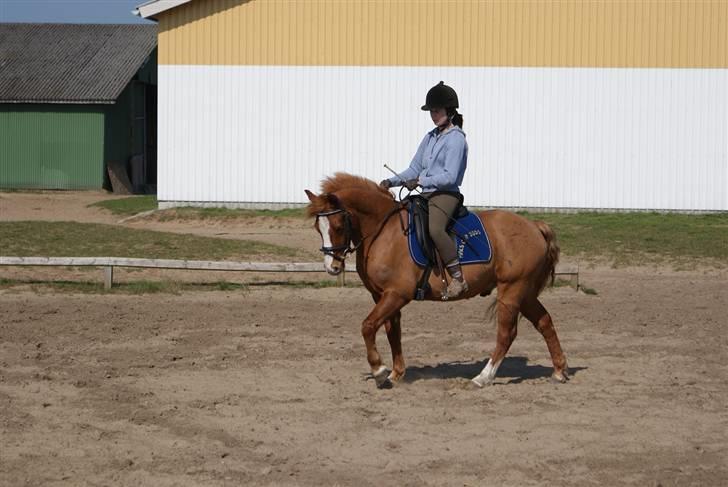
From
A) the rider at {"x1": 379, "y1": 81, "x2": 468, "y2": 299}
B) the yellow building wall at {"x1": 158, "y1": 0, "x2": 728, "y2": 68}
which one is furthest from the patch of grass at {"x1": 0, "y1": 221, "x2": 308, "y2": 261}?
the rider at {"x1": 379, "y1": 81, "x2": 468, "y2": 299}

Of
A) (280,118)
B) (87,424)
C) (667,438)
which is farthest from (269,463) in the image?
(280,118)

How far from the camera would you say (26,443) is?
759 centimetres

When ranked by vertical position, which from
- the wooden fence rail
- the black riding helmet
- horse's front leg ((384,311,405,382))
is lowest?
horse's front leg ((384,311,405,382))

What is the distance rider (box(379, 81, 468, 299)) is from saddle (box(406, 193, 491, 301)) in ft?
0.24

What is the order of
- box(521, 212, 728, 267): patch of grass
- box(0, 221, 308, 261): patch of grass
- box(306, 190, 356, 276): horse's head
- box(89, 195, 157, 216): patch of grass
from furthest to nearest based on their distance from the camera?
box(89, 195, 157, 216): patch of grass
box(521, 212, 728, 267): patch of grass
box(0, 221, 308, 261): patch of grass
box(306, 190, 356, 276): horse's head

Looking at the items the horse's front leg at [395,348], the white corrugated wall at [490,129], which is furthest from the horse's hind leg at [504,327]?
the white corrugated wall at [490,129]

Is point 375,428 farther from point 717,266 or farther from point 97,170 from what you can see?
point 97,170

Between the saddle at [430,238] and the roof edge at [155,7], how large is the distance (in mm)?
Result: 18890

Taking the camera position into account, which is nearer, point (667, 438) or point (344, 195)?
point (667, 438)

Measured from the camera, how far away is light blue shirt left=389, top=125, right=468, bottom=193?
9.49 meters

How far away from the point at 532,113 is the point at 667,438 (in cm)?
2044

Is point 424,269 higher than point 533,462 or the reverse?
higher

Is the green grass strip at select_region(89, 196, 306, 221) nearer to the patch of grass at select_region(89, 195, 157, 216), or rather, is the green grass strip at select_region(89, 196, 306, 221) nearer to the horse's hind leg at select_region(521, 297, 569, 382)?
the patch of grass at select_region(89, 195, 157, 216)

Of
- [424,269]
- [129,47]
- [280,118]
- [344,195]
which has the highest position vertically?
[129,47]
